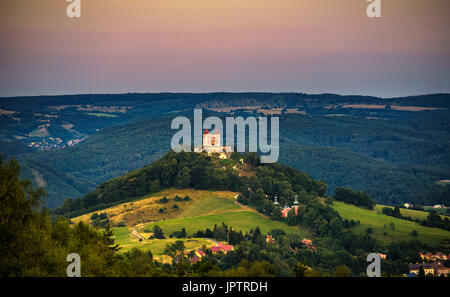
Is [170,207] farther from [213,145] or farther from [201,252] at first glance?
[201,252]

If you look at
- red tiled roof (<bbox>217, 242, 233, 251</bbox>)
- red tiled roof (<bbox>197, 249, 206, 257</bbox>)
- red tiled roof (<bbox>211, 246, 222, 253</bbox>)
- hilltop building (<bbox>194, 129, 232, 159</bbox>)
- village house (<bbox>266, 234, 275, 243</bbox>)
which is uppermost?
hilltop building (<bbox>194, 129, 232, 159</bbox>)

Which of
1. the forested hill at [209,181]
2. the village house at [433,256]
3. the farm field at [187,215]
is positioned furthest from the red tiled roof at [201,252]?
the village house at [433,256]

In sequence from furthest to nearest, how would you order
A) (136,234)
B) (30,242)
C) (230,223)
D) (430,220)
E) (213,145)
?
(213,145), (430,220), (230,223), (136,234), (30,242)

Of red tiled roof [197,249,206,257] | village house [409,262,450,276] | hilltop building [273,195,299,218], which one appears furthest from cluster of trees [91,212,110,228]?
village house [409,262,450,276]

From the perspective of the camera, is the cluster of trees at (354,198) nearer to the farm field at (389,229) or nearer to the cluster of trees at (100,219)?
the farm field at (389,229)

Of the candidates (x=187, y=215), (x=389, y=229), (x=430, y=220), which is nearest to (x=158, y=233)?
(x=187, y=215)

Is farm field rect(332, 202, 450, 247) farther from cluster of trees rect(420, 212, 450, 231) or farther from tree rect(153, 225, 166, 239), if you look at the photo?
tree rect(153, 225, 166, 239)
